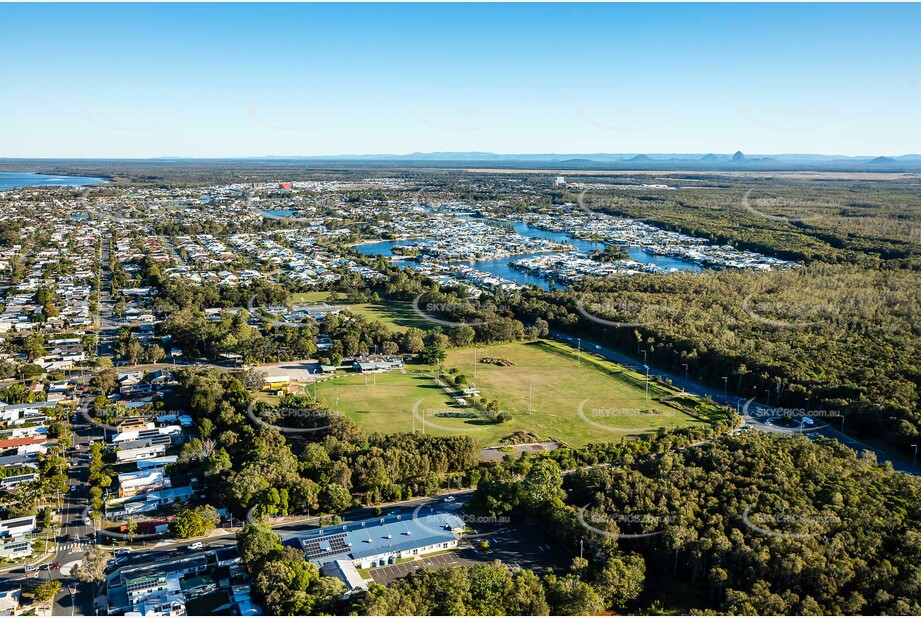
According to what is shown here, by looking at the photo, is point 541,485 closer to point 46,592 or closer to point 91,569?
point 91,569

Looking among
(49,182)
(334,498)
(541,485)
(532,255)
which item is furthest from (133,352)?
(49,182)

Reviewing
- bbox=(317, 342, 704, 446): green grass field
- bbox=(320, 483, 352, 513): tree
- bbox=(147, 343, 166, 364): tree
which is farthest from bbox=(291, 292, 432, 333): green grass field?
bbox=(320, 483, 352, 513): tree

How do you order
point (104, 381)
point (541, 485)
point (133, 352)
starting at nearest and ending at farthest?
point (541, 485) → point (104, 381) → point (133, 352)

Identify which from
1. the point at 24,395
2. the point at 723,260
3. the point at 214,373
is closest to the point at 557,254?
the point at 723,260

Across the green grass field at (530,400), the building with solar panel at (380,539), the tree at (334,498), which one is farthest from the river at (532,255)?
the building with solar panel at (380,539)

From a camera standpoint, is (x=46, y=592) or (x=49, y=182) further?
(x=49, y=182)

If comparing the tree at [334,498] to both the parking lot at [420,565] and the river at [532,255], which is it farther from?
the river at [532,255]
